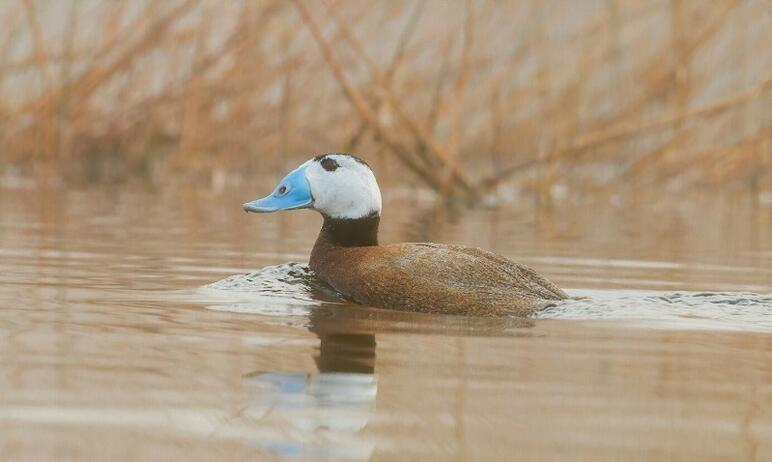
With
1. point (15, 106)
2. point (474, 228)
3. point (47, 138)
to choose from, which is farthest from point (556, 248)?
point (15, 106)

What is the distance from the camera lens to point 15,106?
14227 mm

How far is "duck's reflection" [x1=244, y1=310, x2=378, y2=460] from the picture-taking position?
2797 mm

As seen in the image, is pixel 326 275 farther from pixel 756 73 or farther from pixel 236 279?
pixel 756 73

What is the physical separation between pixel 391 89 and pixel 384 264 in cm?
554

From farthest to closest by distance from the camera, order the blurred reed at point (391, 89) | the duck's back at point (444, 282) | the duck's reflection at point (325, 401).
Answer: the blurred reed at point (391, 89) → the duck's back at point (444, 282) → the duck's reflection at point (325, 401)

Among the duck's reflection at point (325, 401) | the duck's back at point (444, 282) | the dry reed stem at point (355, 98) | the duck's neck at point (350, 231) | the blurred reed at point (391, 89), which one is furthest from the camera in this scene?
the blurred reed at point (391, 89)

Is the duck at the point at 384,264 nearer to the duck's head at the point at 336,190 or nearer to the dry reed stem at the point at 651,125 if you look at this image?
the duck's head at the point at 336,190

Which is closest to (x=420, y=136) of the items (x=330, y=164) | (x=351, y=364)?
(x=330, y=164)

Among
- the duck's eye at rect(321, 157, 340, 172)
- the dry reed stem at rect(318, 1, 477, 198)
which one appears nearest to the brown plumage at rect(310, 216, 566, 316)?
the duck's eye at rect(321, 157, 340, 172)

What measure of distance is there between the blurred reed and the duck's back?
4.48 m

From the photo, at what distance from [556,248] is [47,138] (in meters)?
A: 6.26

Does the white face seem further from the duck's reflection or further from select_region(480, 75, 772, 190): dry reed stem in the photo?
select_region(480, 75, 772, 190): dry reed stem

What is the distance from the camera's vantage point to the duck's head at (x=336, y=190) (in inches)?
248

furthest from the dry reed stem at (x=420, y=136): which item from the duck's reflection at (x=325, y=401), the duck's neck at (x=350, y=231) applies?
→ the duck's reflection at (x=325, y=401)
